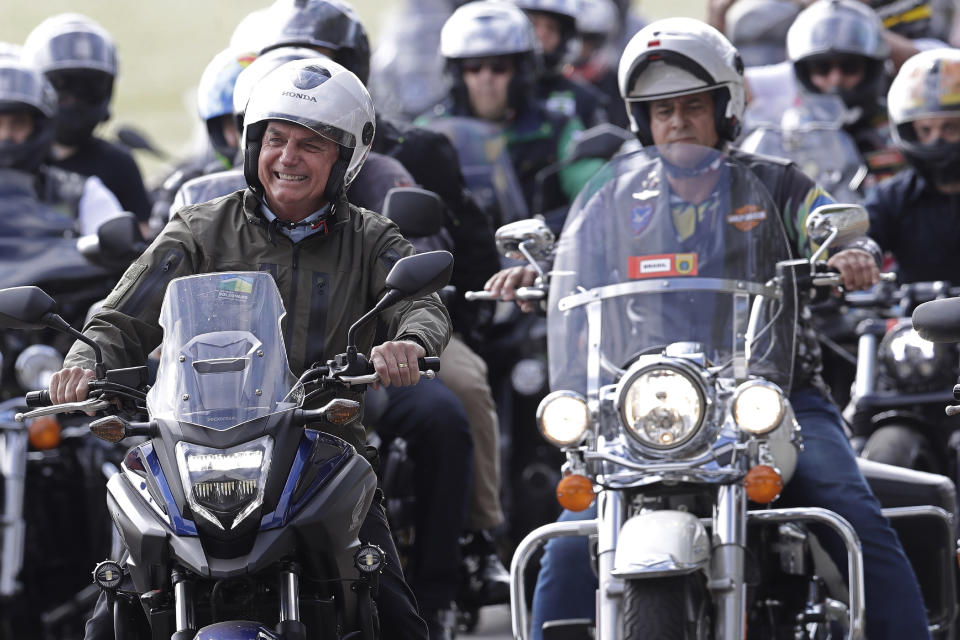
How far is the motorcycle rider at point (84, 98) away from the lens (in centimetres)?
1158

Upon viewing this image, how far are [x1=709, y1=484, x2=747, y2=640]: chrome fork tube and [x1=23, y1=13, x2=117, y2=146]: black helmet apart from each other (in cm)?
731

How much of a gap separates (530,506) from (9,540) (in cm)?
256

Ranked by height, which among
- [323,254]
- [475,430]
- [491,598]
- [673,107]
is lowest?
[491,598]

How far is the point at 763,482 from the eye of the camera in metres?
5.42

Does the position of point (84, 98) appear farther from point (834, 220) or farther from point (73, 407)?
point (73, 407)

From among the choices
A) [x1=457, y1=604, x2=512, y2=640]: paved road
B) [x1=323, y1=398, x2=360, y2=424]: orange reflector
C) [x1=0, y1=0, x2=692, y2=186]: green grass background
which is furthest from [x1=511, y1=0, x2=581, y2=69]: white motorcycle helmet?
[x1=0, y1=0, x2=692, y2=186]: green grass background

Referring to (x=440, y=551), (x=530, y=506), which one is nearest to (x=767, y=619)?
(x=440, y=551)

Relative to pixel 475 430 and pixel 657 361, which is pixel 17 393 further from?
pixel 657 361

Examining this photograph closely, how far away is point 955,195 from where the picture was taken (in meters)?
8.57

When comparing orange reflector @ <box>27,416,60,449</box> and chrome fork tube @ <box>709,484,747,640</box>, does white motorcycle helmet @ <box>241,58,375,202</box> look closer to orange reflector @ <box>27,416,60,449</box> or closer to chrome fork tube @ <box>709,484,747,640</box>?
chrome fork tube @ <box>709,484,747,640</box>

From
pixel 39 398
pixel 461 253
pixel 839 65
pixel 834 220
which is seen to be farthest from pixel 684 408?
pixel 839 65

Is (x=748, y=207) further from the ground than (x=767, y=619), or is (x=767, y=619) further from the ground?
(x=748, y=207)

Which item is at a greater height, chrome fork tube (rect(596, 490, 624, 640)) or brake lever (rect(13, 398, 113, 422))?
brake lever (rect(13, 398, 113, 422))

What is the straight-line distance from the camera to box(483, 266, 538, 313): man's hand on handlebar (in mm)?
6324
